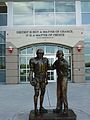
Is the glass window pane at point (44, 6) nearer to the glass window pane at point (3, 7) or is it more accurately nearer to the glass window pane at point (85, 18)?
the glass window pane at point (3, 7)

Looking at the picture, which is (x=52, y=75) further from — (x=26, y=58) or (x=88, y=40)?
(x=88, y=40)

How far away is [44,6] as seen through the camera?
973 inches

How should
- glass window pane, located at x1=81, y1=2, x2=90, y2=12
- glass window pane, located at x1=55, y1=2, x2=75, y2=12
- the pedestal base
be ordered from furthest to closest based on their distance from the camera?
glass window pane, located at x1=81, y1=2, x2=90, y2=12
glass window pane, located at x1=55, y1=2, x2=75, y2=12
the pedestal base

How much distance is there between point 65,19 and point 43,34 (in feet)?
8.02

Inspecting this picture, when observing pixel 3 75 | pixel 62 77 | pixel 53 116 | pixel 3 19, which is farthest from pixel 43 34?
pixel 53 116

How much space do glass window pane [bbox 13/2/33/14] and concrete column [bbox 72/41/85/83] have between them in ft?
17.1

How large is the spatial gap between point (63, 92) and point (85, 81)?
642 inches

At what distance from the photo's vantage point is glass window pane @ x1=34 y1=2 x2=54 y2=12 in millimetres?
24625

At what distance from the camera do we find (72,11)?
80.6 feet

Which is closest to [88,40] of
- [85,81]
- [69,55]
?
[69,55]

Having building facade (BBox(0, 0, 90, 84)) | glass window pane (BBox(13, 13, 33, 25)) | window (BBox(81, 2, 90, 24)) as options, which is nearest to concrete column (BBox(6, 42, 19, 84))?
building facade (BBox(0, 0, 90, 84))

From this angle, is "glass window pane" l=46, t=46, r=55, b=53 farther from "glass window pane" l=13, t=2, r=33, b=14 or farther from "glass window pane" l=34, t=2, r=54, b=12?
"glass window pane" l=13, t=2, r=33, b=14

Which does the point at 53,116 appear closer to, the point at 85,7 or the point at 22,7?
the point at 22,7

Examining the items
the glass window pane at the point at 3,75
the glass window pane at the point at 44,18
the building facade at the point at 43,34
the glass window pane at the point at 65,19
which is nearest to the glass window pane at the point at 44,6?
the building facade at the point at 43,34
